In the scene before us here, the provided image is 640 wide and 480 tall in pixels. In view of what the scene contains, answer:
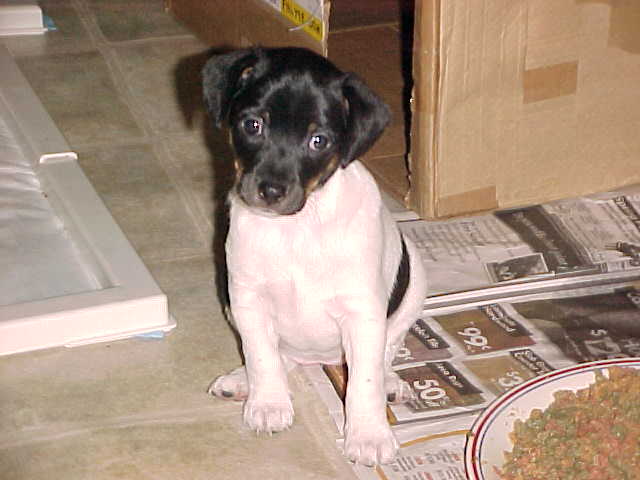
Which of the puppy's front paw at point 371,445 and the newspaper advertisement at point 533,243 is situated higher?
the puppy's front paw at point 371,445

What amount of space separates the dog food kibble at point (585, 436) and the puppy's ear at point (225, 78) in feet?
2.91

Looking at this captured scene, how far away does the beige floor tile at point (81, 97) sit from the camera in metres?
3.72

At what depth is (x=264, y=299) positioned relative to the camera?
2.12m

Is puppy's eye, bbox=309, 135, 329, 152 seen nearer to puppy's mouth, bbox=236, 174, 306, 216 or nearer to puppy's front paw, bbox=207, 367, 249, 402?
puppy's mouth, bbox=236, 174, 306, 216

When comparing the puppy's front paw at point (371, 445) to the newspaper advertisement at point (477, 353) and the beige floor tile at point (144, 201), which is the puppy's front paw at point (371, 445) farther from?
the beige floor tile at point (144, 201)

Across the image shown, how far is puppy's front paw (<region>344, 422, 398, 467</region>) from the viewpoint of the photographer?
209 cm

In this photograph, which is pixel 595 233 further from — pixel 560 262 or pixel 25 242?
pixel 25 242

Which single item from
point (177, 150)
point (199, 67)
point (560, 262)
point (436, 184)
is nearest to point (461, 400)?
point (560, 262)

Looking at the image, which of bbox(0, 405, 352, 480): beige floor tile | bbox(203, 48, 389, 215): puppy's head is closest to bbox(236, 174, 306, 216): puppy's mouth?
bbox(203, 48, 389, 215): puppy's head

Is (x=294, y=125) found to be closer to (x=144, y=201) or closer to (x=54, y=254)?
(x=54, y=254)

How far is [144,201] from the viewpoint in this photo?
3.28 meters

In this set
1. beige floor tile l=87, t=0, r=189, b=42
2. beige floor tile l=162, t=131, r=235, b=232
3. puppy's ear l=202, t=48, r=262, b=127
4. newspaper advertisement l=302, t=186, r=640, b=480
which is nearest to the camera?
puppy's ear l=202, t=48, r=262, b=127

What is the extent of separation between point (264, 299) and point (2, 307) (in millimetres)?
718

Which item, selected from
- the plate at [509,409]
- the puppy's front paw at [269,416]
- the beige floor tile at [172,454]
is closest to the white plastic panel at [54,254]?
the beige floor tile at [172,454]
